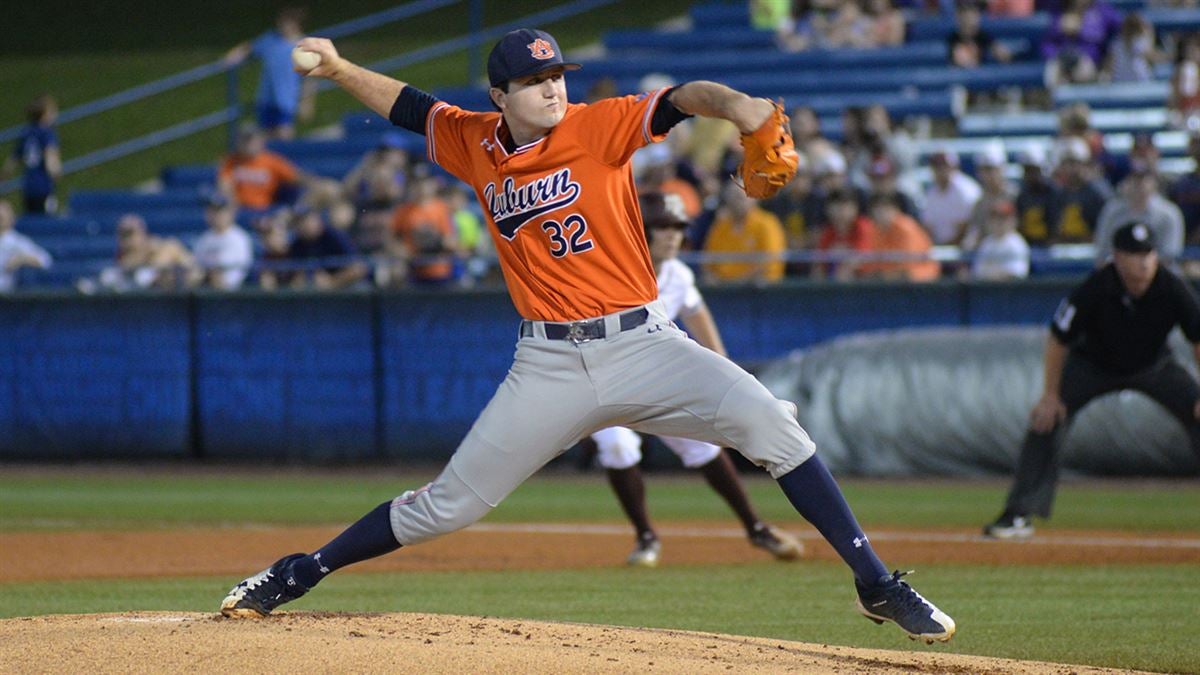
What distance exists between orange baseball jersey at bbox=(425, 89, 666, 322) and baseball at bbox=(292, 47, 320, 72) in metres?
0.75

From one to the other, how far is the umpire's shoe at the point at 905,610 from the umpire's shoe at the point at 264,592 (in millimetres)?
1989

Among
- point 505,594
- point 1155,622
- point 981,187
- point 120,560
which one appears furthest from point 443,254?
point 1155,622

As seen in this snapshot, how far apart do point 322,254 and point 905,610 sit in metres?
12.2

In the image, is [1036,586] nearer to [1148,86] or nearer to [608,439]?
[608,439]

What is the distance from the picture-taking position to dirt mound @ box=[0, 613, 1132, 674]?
5238 millimetres

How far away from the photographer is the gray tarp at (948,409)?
13797mm

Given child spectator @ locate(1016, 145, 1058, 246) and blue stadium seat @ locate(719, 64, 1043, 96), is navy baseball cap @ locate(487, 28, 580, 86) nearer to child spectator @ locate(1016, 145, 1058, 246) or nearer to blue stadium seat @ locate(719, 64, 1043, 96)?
child spectator @ locate(1016, 145, 1058, 246)

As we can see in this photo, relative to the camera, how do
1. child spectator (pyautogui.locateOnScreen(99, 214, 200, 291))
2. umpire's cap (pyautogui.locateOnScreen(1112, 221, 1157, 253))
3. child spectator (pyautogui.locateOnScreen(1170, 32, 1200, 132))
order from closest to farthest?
umpire's cap (pyautogui.locateOnScreen(1112, 221, 1157, 253))
child spectator (pyautogui.locateOnScreen(99, 214, 200, 291))
child spectator (pyautogui.locateOnScreen(1170, 32, 1200, 132))

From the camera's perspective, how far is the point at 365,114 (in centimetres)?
2475

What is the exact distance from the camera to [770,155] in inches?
205

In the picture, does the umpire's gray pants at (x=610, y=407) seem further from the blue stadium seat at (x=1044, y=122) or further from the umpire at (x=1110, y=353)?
the blue stadium seat at (x=1044, y=122)

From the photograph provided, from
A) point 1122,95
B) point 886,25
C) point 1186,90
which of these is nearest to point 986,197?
point 1186,90


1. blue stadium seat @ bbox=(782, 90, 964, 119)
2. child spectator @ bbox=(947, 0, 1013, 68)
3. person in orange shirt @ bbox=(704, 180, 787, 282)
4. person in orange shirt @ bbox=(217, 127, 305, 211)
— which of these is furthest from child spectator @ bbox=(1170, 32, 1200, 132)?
person in orange shirt @ bbox=(217, 127, 305, 211)

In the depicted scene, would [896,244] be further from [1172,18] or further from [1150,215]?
[1172,18]
